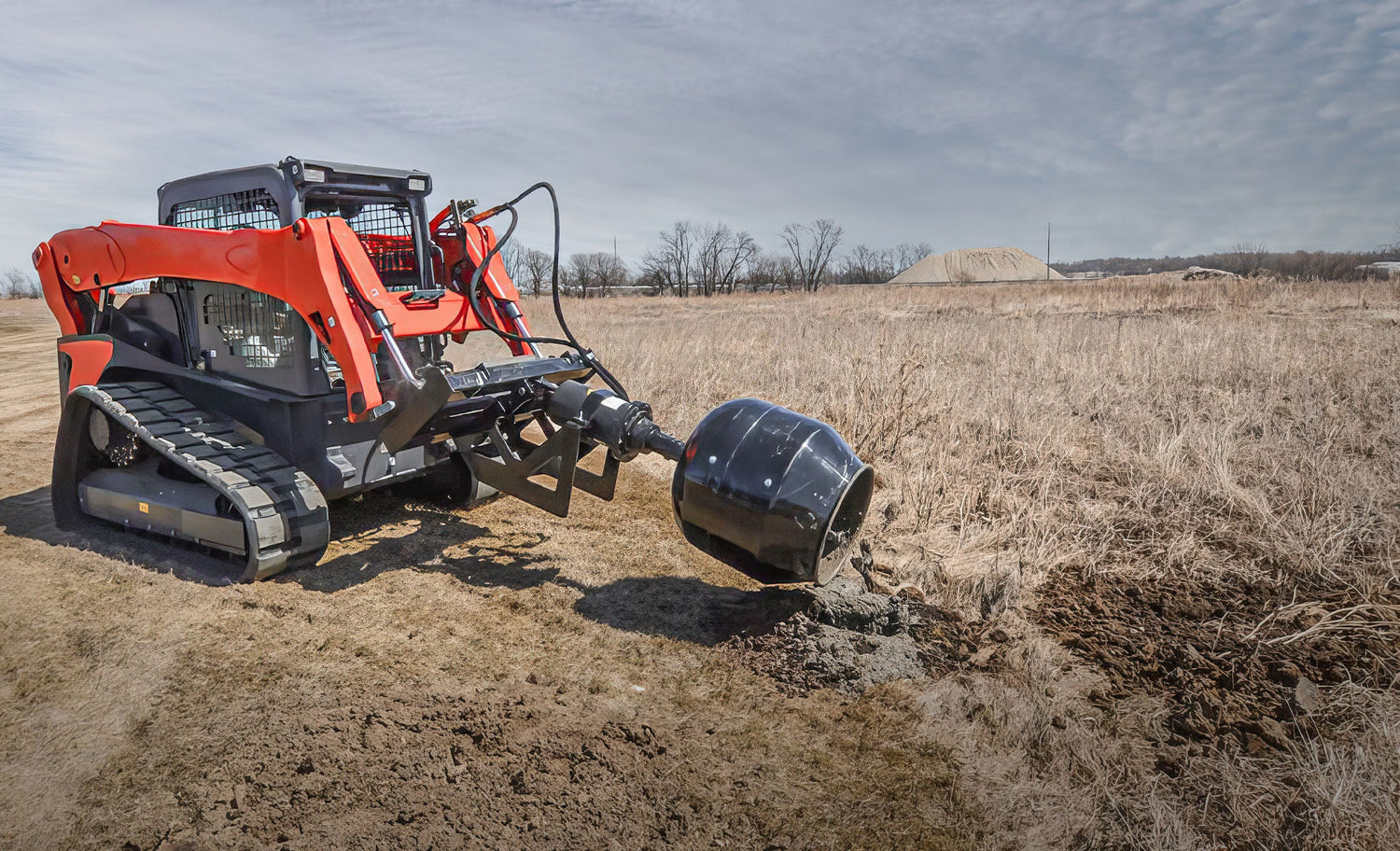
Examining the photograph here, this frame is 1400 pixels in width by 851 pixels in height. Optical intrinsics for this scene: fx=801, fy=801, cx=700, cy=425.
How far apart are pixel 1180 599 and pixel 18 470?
8322 millimetres

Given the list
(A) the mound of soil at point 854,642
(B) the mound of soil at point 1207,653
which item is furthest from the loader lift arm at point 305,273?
(B) the mound of soil at point 1207,653

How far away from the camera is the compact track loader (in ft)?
11.3

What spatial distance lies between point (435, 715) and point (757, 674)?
128 cm

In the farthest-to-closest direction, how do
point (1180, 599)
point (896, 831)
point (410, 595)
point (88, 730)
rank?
point (410, 595), point (1180, 599), point (88, 730), point (896, 831)

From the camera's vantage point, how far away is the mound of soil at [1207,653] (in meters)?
2.87

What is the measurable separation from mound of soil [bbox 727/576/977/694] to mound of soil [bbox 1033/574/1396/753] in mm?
532

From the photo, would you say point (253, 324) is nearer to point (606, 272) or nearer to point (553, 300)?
point (553, 300)

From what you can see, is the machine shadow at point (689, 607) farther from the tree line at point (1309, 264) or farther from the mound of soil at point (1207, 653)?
the tree line at point (1309, 264)

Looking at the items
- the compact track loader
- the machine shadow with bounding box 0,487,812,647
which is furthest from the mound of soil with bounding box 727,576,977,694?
the compact track loader

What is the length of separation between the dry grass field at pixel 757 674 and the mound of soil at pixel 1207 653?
0.02m

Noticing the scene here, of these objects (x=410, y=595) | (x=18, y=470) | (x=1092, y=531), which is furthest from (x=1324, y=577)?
(x=18, y=470)

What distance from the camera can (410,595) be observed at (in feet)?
13.7

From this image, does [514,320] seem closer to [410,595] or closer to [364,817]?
[410,595]

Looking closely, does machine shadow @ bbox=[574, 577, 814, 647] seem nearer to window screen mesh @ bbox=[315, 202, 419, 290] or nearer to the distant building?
window screen mesh @ bbox=[315, 202, 419, 290]
